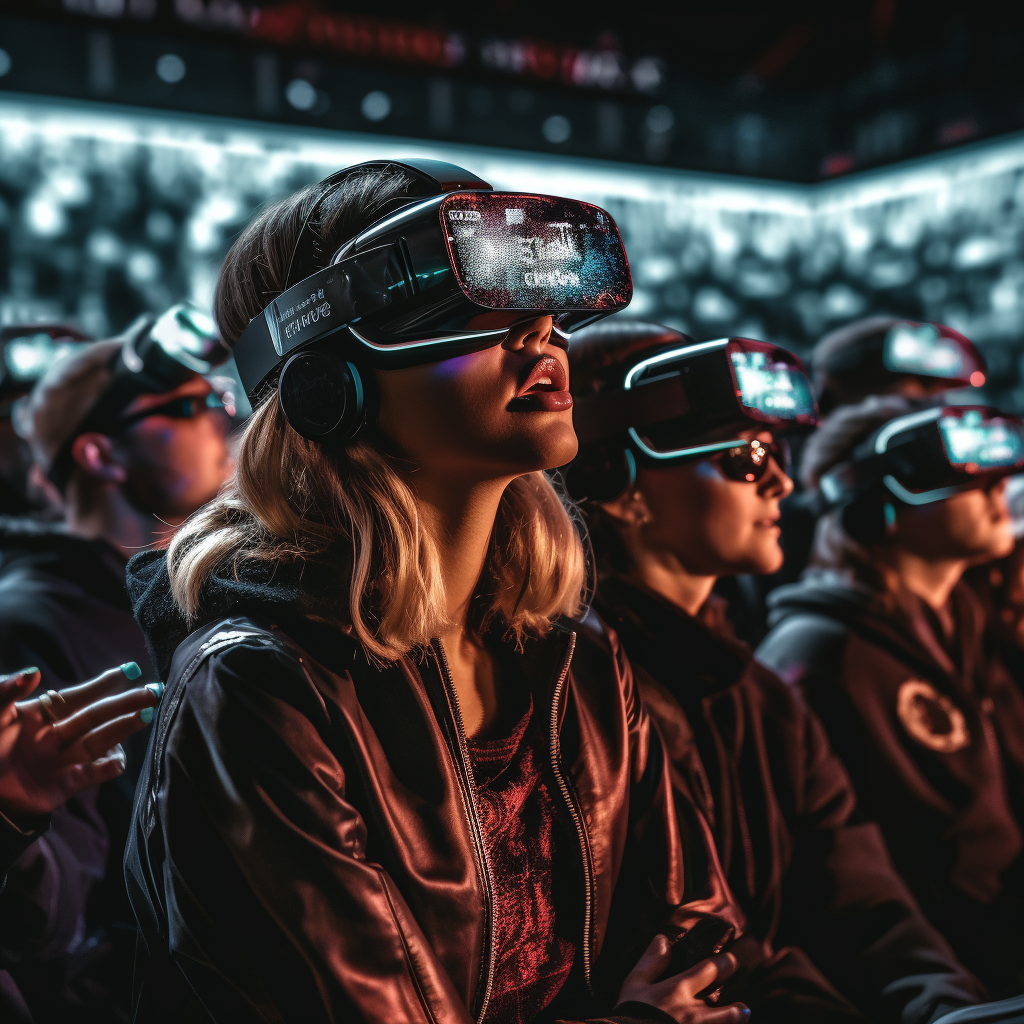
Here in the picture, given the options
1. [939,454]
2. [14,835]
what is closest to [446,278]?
[14,835]

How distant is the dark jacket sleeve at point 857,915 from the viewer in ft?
5.13

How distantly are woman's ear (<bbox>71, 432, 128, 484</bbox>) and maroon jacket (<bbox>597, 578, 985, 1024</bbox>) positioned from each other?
1.22m

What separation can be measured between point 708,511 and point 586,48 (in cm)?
655

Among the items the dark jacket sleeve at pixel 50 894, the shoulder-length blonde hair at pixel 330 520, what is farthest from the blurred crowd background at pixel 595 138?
the shoulder-length blonde hair at pixel 330 520

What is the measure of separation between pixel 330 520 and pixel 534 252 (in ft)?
1.41

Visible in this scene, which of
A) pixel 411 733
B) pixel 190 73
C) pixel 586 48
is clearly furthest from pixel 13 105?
pixel 411 733

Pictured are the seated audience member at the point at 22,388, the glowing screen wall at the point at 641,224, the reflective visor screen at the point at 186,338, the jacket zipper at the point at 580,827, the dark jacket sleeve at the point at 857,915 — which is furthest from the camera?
the glowing screen wall at the point at 641,224

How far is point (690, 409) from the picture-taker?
1.82 metres

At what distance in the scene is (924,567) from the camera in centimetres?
252

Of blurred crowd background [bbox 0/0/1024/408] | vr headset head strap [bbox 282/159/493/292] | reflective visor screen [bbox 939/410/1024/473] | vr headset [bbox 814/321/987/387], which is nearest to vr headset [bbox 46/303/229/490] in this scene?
vr headset head strap [bbox 282/159/493/292]

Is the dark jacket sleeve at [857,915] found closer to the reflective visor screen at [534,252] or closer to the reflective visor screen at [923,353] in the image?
the reflective visor screen at [534,252]

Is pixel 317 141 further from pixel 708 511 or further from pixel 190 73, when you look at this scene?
pixel 708 511

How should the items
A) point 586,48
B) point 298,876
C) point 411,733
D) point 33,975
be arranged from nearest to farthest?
1. point 298,876
2. point 411,733
3. point 33,975
4. point 586,48

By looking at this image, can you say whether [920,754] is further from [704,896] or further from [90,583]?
[90,583]
